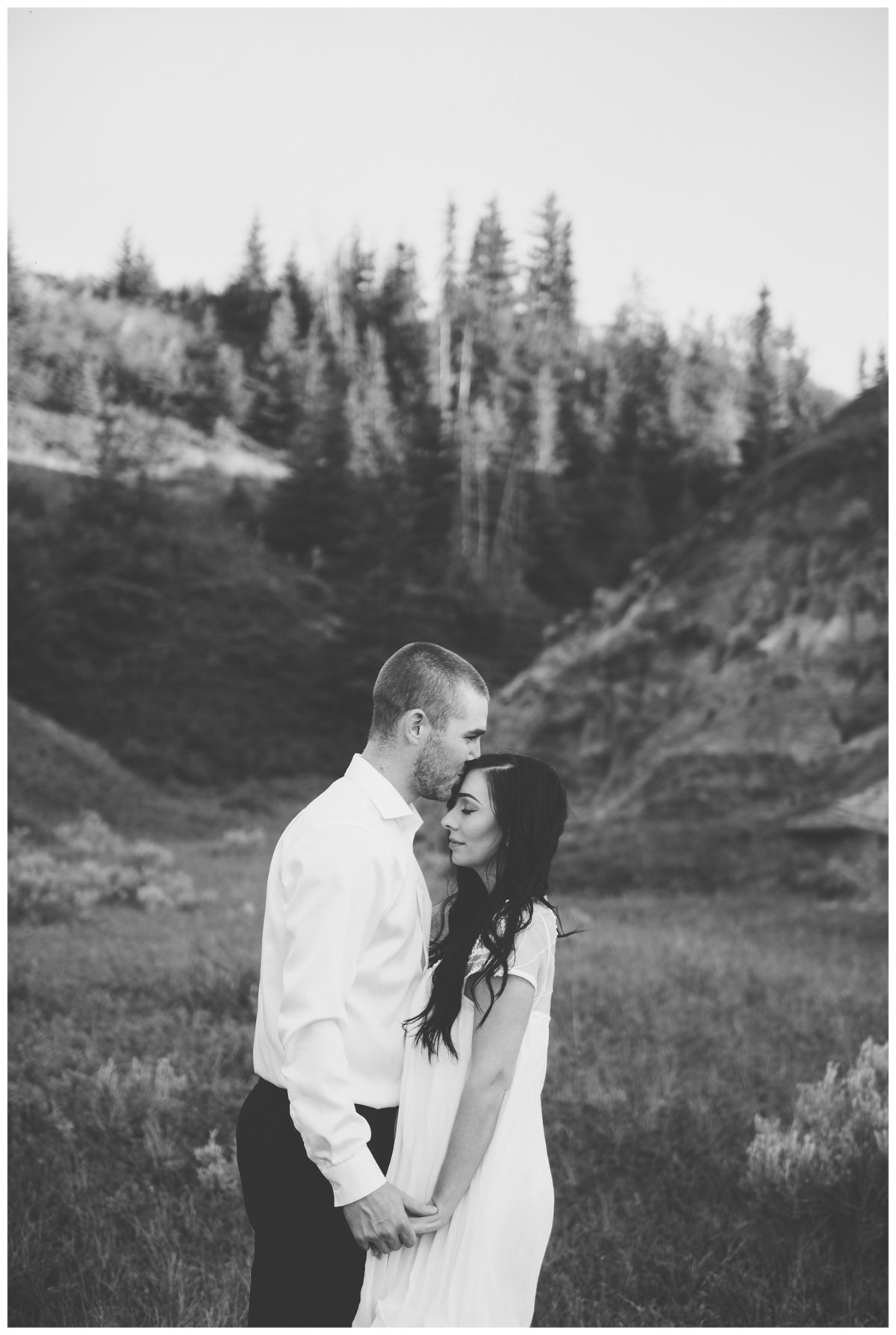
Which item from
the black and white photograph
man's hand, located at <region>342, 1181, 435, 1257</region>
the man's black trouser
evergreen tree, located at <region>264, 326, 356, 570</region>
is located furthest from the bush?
evergreen tree, located at <region>264, 326, 356, 570</region>

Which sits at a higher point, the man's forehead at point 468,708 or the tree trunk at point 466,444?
the tree trunk at point 466,444

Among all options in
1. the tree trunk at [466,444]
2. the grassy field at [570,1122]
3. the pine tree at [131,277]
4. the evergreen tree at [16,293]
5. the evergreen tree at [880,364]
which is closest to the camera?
the grassy field at [570,1122]

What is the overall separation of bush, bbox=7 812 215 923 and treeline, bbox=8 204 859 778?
9.58 meters

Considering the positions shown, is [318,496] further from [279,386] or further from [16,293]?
[16,293]

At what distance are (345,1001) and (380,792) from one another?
0.62 metres

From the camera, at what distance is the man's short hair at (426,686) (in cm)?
322

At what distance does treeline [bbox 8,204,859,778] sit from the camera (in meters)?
30.7

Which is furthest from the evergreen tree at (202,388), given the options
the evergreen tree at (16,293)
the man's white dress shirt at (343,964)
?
the man's white dress shirt at (343,964)

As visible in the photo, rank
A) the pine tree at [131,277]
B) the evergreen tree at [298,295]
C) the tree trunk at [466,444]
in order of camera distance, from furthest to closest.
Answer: the evergreen tree at [298,295]
the pine tree at [131,277]
the tree trunk at [466,444]

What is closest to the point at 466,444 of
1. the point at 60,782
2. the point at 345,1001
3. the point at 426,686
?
the point at 60,782

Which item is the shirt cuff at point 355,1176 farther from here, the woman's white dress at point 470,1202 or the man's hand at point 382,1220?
the woman's white dress at point 470,1202

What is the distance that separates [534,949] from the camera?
10.1 ft

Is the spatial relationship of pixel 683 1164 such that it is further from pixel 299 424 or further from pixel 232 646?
pixel 299 424

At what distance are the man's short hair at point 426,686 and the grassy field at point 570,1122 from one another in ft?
10.2
